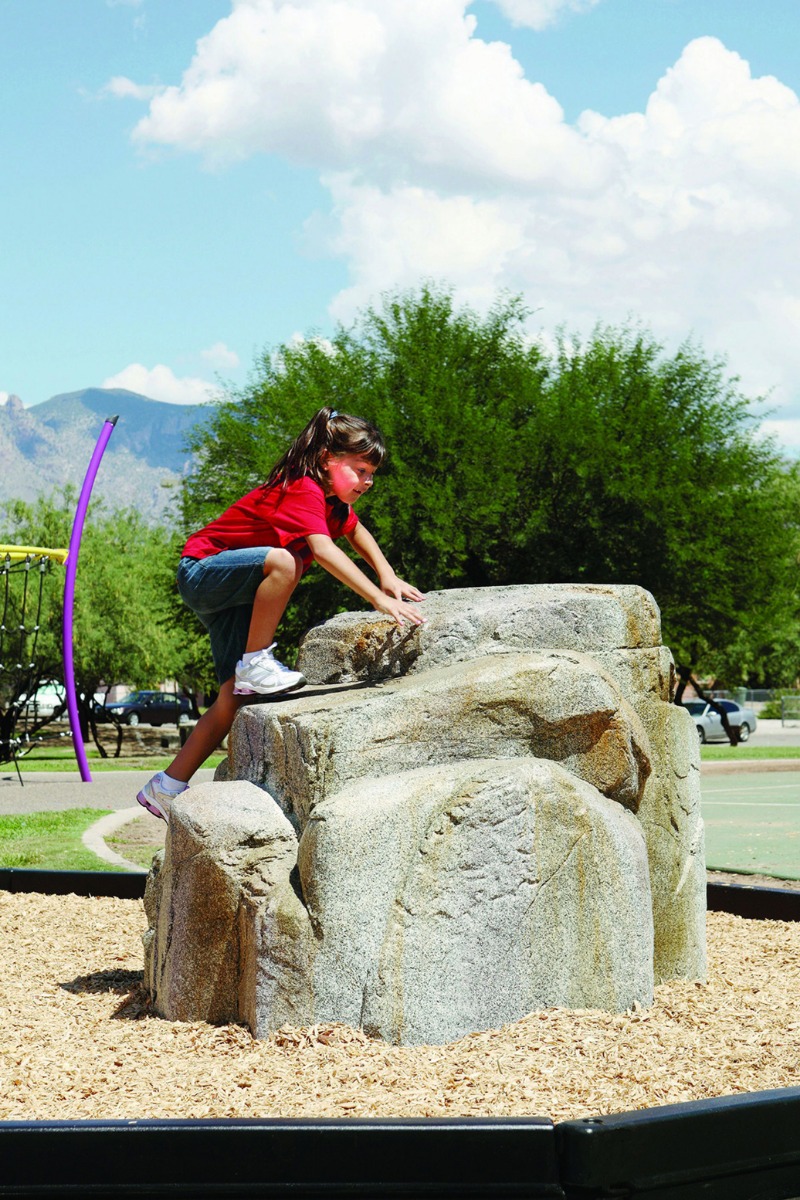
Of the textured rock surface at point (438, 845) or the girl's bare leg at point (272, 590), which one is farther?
the girl's bare leg at point (272, 590)

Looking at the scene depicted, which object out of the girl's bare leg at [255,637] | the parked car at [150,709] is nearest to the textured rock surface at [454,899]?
the girl's bare leg at [255,637]

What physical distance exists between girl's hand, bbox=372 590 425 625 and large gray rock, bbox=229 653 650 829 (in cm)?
31

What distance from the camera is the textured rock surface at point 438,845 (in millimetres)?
4297

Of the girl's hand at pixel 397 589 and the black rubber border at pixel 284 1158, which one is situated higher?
the girl's hand at pixel 397 589

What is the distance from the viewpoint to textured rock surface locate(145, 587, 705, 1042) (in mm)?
4297

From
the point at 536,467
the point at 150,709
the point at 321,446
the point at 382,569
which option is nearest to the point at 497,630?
the point at 382,569

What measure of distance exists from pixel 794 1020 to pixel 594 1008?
838mm

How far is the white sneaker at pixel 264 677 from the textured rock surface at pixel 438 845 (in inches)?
3.2

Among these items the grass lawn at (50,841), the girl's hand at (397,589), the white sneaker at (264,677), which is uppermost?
the girl's hand at (397,589)

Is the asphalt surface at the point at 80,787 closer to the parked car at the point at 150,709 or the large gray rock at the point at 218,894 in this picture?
the large gray rock at the point at 218,894

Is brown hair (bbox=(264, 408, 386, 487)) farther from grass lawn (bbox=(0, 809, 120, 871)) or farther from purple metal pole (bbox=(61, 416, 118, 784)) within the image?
purple metal pole (bbox=(61, 416, 118, 784))

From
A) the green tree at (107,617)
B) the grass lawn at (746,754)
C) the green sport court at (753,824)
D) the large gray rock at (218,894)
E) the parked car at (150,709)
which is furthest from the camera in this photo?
the parked car at (150,709)

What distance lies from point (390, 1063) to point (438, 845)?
0.71 metres

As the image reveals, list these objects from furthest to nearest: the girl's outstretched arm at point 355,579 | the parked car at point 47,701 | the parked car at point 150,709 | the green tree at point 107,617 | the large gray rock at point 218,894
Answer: the parked car at point 150,709 < the green tree at point 107,617 < the parked car at point 47,701 < the girl's outstretched arm at point 355,579 < the large gray rock at point 218,894
